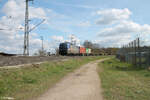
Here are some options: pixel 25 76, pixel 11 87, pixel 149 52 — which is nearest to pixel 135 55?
pixel 149 52

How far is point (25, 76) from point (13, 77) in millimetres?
969

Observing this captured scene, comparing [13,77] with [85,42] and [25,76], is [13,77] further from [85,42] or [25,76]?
[85,42]

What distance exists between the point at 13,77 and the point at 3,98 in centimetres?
345

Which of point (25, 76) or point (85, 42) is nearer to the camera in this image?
point (25, 76)

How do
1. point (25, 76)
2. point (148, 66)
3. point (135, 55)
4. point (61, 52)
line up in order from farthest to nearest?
point (61, 52), point (135, 55), point (148, 66), point (25, 76)

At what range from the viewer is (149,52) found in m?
15.1

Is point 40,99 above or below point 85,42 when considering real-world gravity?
below

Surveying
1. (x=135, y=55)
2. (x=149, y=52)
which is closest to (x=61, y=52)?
(x=135, y=55)

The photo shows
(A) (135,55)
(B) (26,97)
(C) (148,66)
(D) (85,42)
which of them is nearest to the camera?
(B) (26,97)

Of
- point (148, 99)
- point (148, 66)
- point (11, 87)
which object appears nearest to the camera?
point (148, 99)

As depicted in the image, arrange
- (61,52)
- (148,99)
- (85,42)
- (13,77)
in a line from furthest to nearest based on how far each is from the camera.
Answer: (85,42)
(61,52)
(13,77)
(148,99)

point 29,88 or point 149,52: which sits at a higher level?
point 149,52

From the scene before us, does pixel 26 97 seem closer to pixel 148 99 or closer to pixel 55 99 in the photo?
pixel 55 99

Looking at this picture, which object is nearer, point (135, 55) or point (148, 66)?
point (148, 66)
